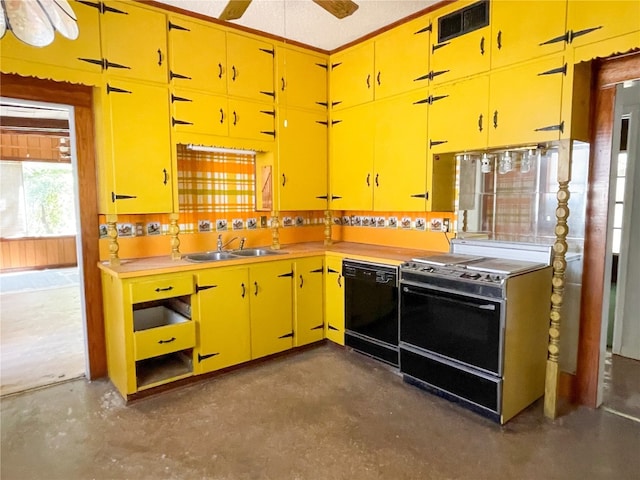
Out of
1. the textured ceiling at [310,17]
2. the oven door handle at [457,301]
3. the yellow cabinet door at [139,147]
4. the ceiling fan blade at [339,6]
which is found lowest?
the oven door handle at [457,301]

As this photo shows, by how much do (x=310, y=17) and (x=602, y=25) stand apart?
6.30 feet

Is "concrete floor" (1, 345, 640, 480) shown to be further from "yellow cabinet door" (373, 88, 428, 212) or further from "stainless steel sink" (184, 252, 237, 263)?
"yellow cabinet door" (373, 88, 428, 212)

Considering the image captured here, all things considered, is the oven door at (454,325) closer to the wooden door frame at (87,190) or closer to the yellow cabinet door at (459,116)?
the yellow cabinet door at (459,116)

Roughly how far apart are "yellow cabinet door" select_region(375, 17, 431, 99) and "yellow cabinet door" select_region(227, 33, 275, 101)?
0.92 metres

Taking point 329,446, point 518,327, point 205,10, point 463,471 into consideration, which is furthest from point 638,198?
point 205,10

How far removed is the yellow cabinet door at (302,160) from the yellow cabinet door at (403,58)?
2.22 feet

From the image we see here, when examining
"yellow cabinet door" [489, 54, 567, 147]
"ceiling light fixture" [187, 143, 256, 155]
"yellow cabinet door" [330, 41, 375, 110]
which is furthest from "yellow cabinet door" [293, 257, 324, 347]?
"yellow cabinet door" [489, 54, 567, 147]

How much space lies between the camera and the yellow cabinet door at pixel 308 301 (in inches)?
134

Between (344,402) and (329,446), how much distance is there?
496 millimetres

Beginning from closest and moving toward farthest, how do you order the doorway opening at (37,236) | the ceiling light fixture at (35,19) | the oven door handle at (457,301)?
the ceiling light fixture at (35,19)
the oven door handle at (457,301)
the doorway opening at (37,236)

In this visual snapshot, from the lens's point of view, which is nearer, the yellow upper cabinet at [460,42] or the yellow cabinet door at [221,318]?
the yellow upper cabinet at [460,42]

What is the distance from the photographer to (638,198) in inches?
127

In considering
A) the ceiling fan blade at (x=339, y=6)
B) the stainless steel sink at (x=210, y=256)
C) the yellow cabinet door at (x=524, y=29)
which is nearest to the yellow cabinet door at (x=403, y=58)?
the yellow cabinet door at (x=524, y=29)

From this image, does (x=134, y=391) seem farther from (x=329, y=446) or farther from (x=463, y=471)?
(x=463, y=471)
